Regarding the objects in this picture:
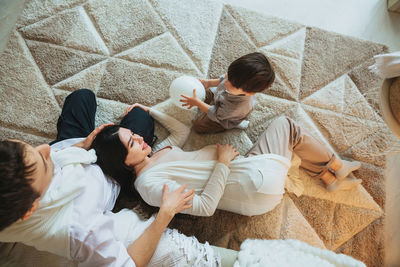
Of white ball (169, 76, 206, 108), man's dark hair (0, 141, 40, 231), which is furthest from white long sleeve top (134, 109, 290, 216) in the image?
man's dark hair (0, 141, 40, 231)

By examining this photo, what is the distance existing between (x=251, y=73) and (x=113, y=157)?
0.55m

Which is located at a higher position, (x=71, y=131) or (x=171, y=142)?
(x=71, y=131)

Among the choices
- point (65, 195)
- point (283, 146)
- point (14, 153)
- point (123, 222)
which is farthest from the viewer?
point (283, 146)

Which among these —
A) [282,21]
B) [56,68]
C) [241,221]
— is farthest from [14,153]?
[282,21]

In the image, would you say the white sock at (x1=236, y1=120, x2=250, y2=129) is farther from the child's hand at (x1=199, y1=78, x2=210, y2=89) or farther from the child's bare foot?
the child's bare foot

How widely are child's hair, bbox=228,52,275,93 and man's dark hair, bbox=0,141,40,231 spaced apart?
640 millimetres

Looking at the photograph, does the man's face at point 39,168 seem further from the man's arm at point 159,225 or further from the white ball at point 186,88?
the white ball at point 186,88

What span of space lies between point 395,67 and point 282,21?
0.71m

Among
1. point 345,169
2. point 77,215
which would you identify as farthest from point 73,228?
point 345,169

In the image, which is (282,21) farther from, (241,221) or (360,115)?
(241,221)

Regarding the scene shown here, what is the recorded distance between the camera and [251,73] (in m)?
0.82

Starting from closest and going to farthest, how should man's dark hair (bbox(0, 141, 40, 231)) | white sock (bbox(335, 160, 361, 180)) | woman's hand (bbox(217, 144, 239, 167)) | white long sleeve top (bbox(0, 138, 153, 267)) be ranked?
man's dark hair (bbox(0, 141, 40, 231)) < white long sleeve top (bbox(0, 138, 153, 267)) < woman's hand (bbox(217, 144, 239, 167)) < white sock (bbox(335, 160, 361, 180))

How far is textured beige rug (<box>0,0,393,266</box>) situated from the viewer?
1062 mm

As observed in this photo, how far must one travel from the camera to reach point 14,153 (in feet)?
1.94
